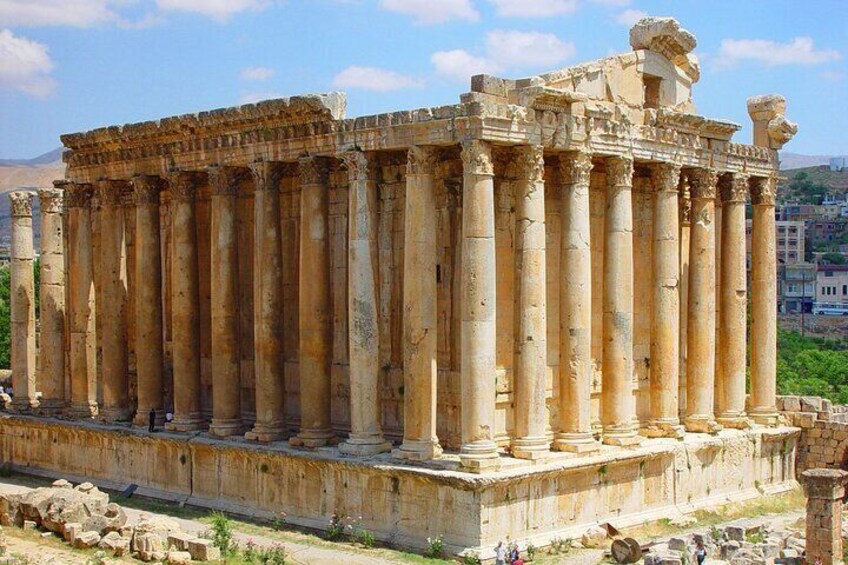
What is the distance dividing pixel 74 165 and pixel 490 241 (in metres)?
14.4

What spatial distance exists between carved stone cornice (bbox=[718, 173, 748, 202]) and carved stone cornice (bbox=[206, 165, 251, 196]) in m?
11.4

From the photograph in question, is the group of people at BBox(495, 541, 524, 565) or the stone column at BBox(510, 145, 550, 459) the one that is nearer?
the group of people at BBox(495, 541, 524, 565)

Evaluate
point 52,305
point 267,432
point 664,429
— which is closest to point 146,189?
point 52,305

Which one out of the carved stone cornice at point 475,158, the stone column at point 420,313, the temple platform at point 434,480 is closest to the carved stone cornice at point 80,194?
the temple platform at point 434,480

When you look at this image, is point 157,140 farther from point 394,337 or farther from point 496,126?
point 496,126

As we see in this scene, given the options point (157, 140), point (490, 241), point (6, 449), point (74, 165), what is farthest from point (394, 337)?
point (6, 449)

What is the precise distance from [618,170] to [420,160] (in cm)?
472

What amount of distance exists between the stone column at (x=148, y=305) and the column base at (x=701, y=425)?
12.6 metres

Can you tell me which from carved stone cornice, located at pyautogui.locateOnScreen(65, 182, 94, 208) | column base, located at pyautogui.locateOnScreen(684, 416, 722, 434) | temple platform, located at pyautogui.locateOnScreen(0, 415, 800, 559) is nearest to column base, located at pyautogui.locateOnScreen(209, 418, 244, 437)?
temple platform, located at pyautogui.locateOnScreen(0, 415, 800, 559)

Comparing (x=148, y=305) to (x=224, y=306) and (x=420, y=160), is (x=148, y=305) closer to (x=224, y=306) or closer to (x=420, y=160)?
(x=224, y=306)

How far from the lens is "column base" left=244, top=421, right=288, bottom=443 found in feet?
85.8

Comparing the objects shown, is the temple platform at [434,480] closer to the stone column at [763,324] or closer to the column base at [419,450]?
the column base at [419,450]

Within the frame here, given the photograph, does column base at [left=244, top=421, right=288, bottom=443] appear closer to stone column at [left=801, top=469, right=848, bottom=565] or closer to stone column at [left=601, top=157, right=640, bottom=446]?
stone column at [left=601, top=157, right=640, bottom=446]

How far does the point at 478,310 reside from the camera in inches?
861
